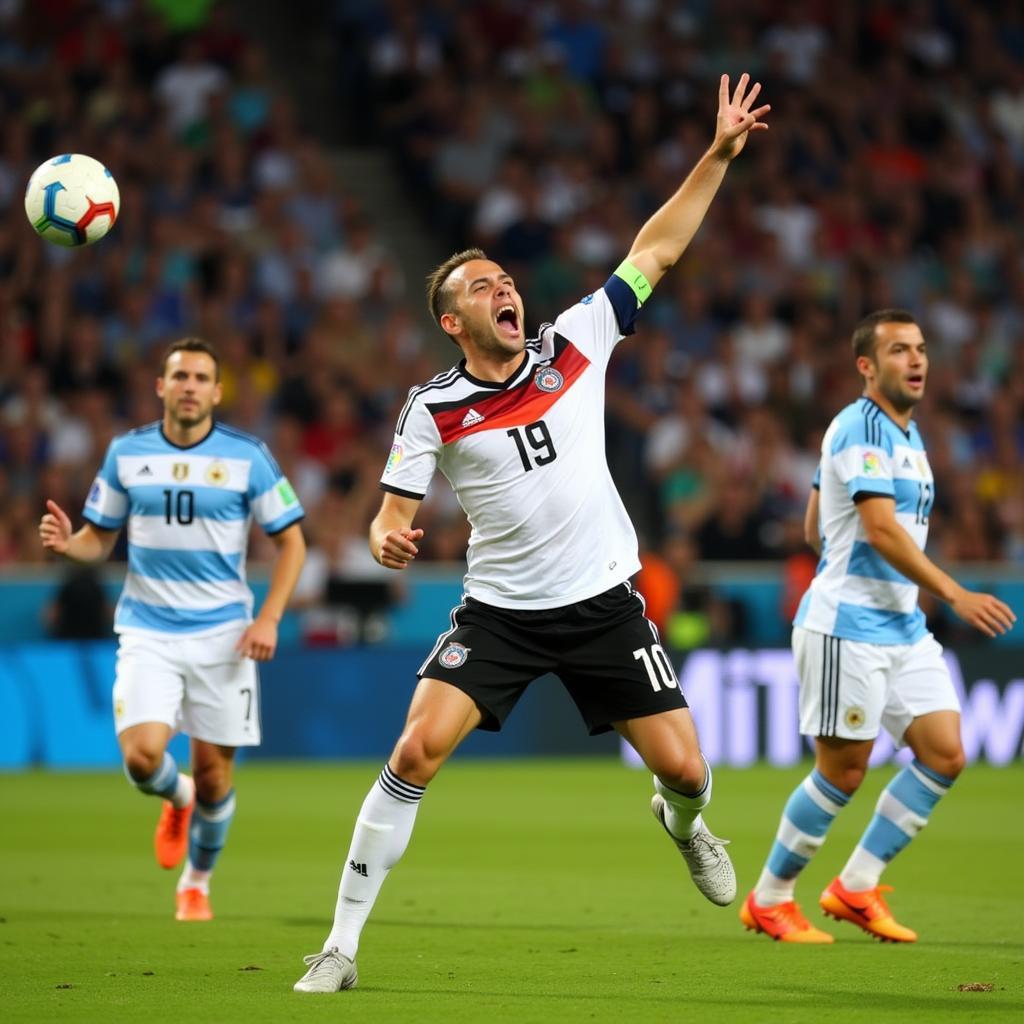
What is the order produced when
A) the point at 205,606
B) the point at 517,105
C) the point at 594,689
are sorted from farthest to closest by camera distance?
the point at 517,105
the point at 205,606
the point at 594,689

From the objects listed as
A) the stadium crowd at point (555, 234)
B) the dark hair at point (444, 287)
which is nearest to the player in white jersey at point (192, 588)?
the dark hair at point (444, 287)

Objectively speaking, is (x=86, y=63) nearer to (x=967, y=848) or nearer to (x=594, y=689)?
(x=967, y=848)

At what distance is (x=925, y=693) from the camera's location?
7984 mm

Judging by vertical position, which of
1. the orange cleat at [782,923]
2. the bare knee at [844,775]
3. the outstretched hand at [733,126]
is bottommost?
the orange cleat at [782,923]

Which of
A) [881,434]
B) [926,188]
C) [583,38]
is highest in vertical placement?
[583,38]

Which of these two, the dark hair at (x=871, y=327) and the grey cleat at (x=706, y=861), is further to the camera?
the dark hair at (x=871, y=327)

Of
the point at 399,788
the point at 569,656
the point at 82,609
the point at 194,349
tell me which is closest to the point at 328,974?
the point at 399,788

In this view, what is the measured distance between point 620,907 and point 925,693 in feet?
6.38

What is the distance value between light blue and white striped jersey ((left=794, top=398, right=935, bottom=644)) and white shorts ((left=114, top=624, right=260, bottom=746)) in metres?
2.70

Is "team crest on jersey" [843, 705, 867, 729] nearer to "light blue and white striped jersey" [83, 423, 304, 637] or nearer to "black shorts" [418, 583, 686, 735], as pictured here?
"black shorts" [418, 583, 686, 735]

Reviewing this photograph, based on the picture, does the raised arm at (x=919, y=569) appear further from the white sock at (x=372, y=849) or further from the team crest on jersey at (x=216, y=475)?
the team crest on jersey at (x=216, y=475)

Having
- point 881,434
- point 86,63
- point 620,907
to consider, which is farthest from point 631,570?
point 86,63

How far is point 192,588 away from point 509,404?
2.66m

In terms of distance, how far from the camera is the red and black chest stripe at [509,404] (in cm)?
686
